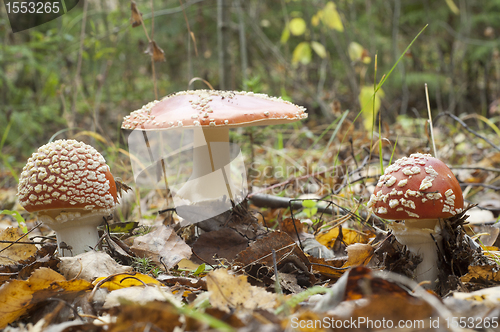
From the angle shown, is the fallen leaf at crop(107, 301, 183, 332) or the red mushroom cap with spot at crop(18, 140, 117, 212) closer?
the fallen leaf at crop(107, 301, 183, 332)

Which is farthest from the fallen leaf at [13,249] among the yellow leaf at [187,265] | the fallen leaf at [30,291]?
the yellow leaf at [187,265]

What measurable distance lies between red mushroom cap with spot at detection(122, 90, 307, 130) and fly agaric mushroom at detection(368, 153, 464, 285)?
27.4 inches

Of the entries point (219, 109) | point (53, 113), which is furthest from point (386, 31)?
point (219, 109)

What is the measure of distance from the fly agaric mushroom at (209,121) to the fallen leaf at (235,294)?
0.81 m

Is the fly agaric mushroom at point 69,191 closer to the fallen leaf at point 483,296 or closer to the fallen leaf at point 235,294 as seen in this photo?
the fallen leaf at point 235,294

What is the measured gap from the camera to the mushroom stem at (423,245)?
1.51 m

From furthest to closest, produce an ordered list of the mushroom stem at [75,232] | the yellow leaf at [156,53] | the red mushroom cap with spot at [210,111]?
the yellow leaf at [156,53] → the red mushroom cap with spot at [210,111] → the mushroom stem at [75,232]

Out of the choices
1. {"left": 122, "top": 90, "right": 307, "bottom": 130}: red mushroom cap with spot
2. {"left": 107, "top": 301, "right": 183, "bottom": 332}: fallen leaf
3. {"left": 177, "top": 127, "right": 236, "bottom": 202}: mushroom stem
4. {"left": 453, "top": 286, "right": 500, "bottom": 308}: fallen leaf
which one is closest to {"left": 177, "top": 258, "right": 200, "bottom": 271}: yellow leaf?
{"left": 177, "top": 127, "right": 236, "bottom": 202}: mushroom stem

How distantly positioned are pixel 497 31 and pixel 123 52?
7708mm

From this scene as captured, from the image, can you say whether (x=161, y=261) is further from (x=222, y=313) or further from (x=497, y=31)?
(x=497, y=31)

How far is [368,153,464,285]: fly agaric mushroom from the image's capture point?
4.62ft

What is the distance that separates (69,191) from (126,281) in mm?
498

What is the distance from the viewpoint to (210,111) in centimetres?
187

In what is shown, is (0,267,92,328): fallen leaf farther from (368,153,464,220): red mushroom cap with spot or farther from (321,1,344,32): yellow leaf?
(321,1,344,32): yellow leaf
